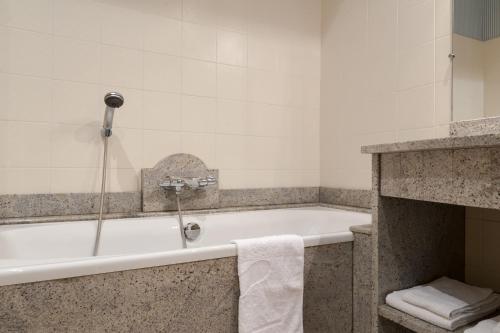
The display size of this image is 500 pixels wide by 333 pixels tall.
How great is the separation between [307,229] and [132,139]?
1.14m

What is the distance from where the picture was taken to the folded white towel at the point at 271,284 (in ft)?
3.44

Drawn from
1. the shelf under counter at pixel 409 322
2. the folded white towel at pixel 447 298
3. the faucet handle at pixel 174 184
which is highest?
the faucet handle at pixel 174 184

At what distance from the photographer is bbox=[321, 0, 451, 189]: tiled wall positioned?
1.60 m

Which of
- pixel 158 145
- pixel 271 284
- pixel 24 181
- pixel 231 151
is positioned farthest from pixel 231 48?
pixel 271 284

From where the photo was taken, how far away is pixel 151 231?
1.66 metres

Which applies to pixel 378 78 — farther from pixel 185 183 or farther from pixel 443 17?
pixel 185 183

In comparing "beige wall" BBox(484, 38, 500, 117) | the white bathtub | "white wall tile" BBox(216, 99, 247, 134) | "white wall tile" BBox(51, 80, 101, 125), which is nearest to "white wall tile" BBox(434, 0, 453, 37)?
"beige wall" BBox(484, 38, 500, 117)

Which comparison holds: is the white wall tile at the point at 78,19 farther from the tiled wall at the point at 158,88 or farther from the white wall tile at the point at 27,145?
the white wall tile at the point at 27,145

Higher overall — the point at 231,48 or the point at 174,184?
the point at 231,48

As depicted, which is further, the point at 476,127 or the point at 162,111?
the point at 162,111

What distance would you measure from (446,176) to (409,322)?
1.52 feet

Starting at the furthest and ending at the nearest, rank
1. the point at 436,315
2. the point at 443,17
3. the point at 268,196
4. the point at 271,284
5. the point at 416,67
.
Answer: the point at 268,196 < the point at 416,67 < the point at 443,17 < the point at 271,284 < the point at 436,315

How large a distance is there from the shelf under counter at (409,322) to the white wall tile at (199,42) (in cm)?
A: 160

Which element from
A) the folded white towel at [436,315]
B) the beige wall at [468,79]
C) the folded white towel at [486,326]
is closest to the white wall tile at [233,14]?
the beige wall at [468,79]
